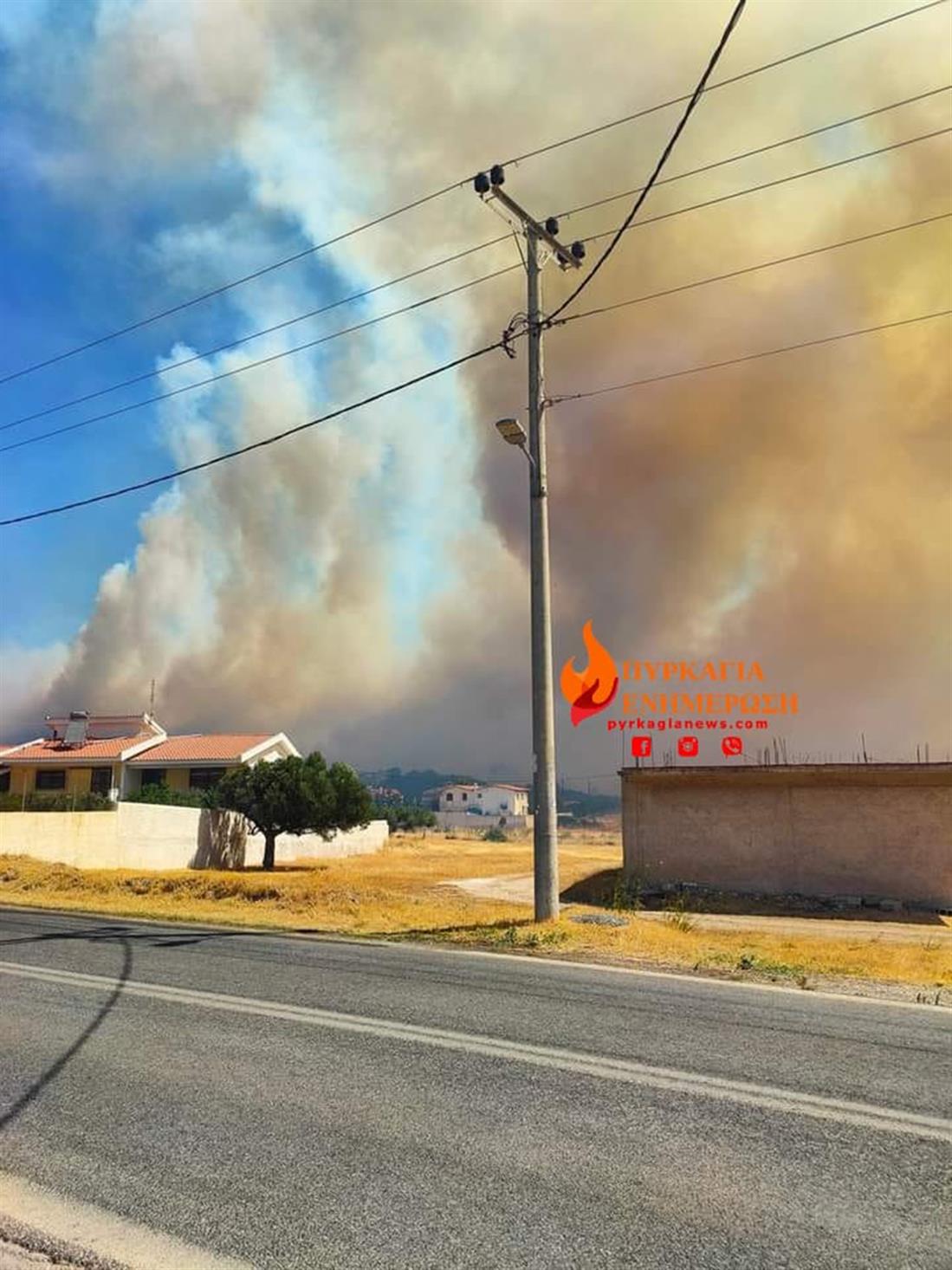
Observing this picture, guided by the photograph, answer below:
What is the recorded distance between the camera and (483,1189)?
11.7 ft

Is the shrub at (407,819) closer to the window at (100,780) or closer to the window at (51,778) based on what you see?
the window at (100,780)

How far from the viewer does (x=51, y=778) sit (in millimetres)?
53156

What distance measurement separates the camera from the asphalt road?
3232 millimetres

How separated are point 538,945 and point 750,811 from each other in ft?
49.4

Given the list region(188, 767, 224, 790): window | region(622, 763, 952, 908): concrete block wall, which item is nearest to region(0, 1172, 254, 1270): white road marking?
region(622, 763, 952, 908): concrete block wall

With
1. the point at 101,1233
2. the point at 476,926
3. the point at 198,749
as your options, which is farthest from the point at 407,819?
the point at 101,1233

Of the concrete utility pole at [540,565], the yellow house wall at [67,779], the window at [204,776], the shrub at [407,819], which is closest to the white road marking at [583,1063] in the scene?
the concrete utility pole at [540,565]

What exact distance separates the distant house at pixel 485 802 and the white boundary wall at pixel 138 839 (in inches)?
4107

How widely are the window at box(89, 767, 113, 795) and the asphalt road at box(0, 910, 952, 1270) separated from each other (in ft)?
160

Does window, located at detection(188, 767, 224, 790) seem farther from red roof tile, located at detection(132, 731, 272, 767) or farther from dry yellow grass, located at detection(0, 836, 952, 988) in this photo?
dry yellow grass, located at detection(0, 836, 952, 988)

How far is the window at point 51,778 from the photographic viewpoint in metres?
52.8

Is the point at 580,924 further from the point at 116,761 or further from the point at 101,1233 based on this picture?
the point at 116,761

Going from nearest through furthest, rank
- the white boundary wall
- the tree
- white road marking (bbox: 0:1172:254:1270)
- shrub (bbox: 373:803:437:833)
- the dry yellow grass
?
white road marking (bbox: 0:1172:254:1270) → the dry yellow grass → the white boundary wall → the tree → shrub (bbox: 373:803:437:833)

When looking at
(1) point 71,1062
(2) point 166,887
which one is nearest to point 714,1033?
(1) point 71,1062
